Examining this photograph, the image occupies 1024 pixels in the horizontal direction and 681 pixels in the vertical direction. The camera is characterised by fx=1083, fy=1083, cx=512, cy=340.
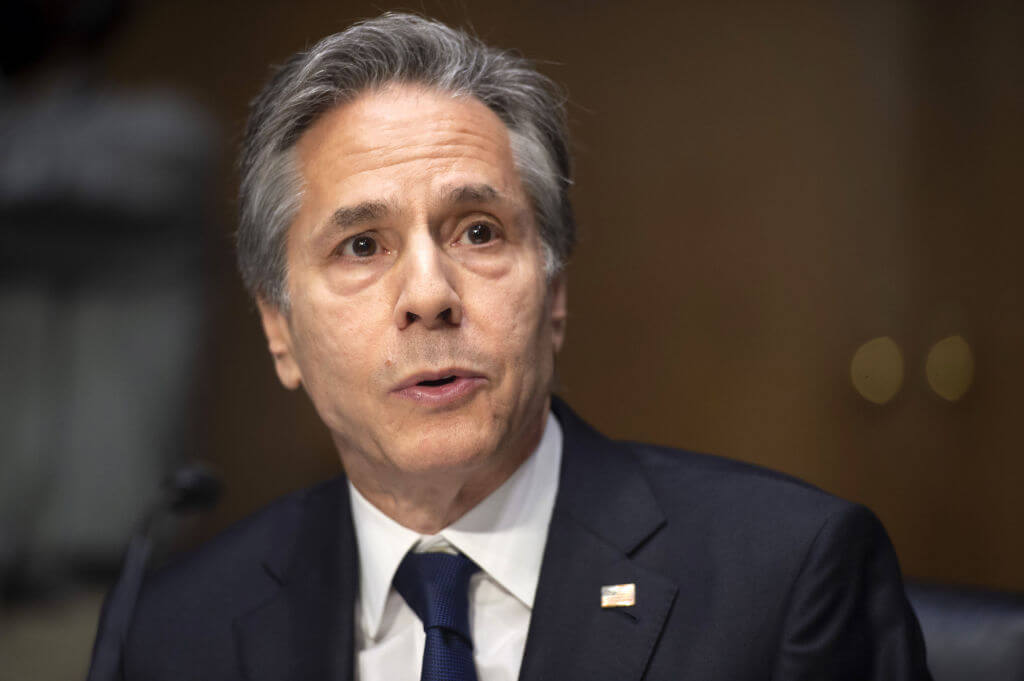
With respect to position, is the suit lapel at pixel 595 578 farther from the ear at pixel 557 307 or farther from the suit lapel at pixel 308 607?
the suit lapel at pixel 308 607

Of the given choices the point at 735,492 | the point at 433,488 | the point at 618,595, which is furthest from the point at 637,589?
the point at 433,488

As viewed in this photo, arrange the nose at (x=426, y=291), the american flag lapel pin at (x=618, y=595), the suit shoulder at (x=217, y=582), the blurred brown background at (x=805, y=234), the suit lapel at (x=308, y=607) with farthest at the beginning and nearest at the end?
the blurred brown background at (x=805, y=234), the suit shoulder at (x=217, y=582), the suit lapel at (x=308, y=607), the american flag lapel pin at (x=618, y=595), the nose at (x=426, y=291)

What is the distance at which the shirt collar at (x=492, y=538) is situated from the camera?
5.39 ft

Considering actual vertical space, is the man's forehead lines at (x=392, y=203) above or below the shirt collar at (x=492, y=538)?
above

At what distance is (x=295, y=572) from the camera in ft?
5.88

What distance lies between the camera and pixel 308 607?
1726 mm

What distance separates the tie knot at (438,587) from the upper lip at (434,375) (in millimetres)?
311

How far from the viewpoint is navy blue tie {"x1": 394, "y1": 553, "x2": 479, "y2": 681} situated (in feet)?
5.02

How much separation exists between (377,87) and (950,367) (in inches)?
64.8

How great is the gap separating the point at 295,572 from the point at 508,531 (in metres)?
0.38

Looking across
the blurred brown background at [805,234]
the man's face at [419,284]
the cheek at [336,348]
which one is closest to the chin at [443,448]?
the man's face at [419,284]

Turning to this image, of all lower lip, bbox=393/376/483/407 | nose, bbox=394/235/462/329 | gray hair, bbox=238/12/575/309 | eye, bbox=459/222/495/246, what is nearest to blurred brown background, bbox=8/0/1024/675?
gray hair, bbox=238/12/575/309

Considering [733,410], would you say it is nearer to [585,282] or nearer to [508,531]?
[585,282]

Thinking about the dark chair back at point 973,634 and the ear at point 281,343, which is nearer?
the dark chair back at point 973,634
